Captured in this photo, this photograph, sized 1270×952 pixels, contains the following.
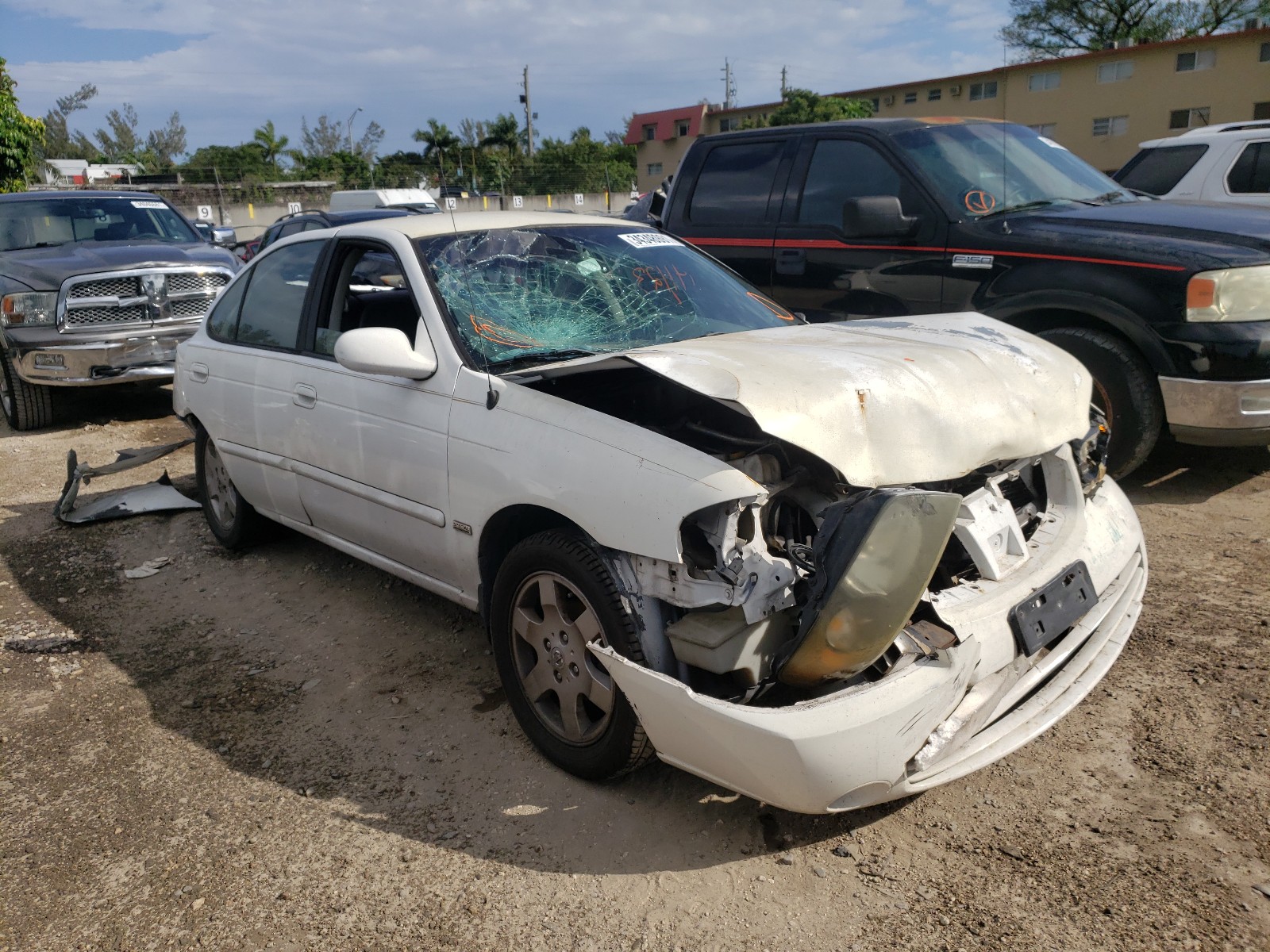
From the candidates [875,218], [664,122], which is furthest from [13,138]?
[664,122]

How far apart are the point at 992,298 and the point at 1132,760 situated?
3043 millimetres

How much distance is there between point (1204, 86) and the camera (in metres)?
32.4

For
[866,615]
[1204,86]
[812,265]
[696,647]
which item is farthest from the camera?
[1204,86]

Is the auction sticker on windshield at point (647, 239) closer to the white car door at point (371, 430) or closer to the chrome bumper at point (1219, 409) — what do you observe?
the white car door at point (371, 430)

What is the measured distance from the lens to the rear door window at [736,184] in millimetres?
6230

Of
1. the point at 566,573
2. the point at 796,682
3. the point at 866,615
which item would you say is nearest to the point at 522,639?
the point at 566,573

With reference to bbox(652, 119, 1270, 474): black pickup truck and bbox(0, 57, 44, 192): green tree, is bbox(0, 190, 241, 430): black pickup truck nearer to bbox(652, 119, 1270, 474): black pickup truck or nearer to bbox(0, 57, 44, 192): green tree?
bbox(652, 119, 1270, 474): black pickup truck

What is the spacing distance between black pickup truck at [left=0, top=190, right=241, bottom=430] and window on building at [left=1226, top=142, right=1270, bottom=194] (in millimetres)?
8906

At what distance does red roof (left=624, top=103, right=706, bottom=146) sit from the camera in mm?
50688

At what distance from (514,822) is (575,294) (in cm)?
192

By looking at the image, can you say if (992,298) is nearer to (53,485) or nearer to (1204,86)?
(53,485)

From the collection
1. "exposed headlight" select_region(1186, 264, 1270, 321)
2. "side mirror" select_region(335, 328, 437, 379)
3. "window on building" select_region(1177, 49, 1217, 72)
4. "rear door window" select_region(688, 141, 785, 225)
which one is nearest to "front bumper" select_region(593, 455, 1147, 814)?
"side mirror" select_region(335, 328, 437, 379)

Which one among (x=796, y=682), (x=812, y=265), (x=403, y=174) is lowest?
(x=796, y=682)

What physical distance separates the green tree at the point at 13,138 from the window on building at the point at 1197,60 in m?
33.9
